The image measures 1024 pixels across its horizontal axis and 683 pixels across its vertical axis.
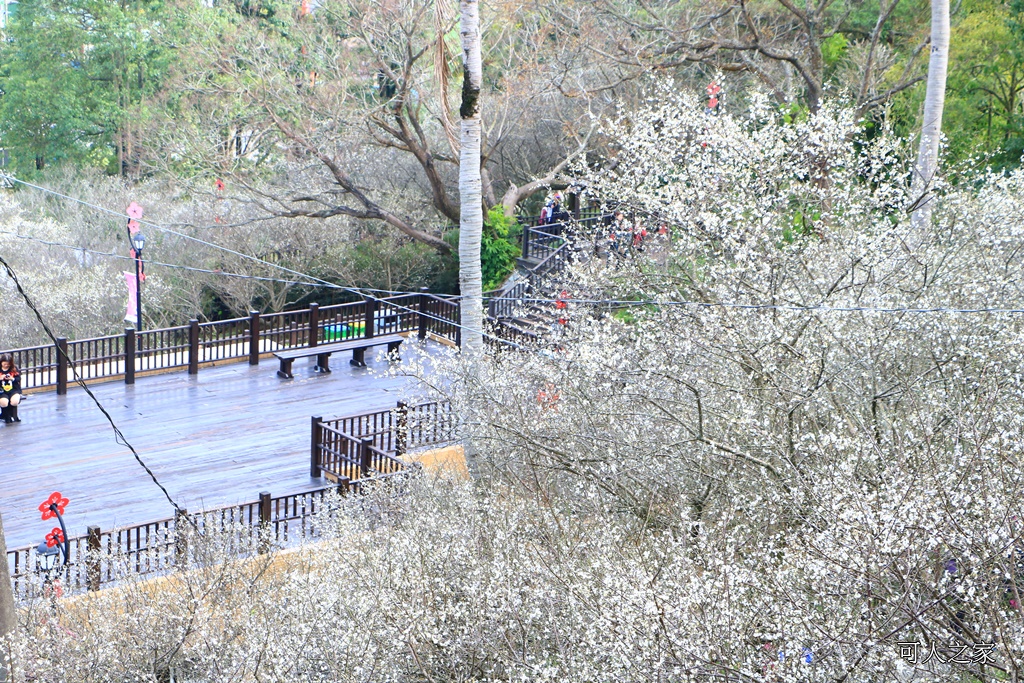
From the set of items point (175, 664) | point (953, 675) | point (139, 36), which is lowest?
point (175, 664)

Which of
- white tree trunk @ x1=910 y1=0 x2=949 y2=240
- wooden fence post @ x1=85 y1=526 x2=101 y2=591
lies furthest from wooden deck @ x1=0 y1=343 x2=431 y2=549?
white tree trunk @ x1=910 y1=0 x2=949 y2=240

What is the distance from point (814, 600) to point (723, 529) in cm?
74

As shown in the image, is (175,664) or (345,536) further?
(345,536)

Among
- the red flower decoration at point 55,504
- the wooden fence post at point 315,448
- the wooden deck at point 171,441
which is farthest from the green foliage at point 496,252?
the red flower decoration at point 55,504

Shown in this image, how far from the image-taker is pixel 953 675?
525 centimetres

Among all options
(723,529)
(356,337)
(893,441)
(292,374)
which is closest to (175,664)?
(723,529)

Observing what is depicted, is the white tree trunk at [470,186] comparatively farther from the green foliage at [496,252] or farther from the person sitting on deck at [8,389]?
the green foliage at [496,252]

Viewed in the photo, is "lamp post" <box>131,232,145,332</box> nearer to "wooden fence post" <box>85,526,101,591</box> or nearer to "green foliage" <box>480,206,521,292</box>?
"green foliage" <box>480,206,521,292</box>

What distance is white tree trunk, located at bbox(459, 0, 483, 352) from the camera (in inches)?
488

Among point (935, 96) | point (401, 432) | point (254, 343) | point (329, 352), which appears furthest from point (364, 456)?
point (935, 96)

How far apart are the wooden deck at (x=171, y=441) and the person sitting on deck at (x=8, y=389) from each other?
0.85ft

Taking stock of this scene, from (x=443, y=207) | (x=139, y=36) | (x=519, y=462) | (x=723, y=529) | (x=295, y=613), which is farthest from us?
(x=139, y=36)

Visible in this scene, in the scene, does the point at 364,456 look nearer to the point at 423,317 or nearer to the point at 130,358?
the point at 130,358

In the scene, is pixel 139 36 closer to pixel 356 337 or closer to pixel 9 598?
pixel 356 337
